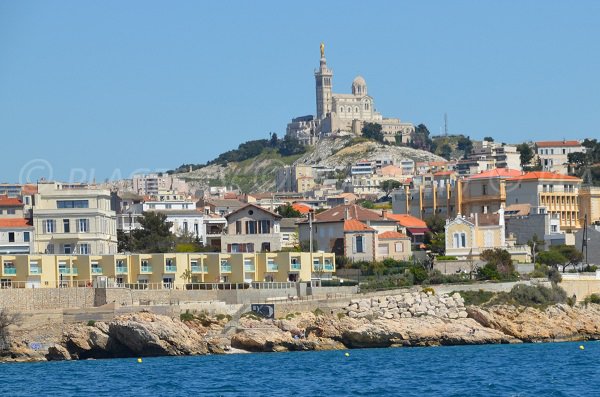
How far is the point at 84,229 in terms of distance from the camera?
74.0m

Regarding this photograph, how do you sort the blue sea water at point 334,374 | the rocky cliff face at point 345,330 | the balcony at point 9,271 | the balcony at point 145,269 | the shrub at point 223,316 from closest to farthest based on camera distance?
1. the blue sea water at point 334,374
2. the rocky cliff face at point 345,330
3. the shrub at point 223,316
4. the balcony at point 9,271
5. the balcony at point 145,269

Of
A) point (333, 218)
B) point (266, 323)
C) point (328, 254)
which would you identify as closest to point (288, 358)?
point (266, 323)

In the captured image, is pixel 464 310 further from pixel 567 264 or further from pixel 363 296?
pixel 567 264

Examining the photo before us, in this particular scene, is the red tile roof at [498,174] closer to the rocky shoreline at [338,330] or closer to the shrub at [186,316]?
the rocky shoreline at [338,330]

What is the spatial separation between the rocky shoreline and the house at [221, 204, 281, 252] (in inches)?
506

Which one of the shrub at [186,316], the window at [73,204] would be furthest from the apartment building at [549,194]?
the shrub at [186,316]

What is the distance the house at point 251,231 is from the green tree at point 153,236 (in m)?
3.15

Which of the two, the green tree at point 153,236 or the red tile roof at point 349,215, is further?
the red tile roof at point 349,215

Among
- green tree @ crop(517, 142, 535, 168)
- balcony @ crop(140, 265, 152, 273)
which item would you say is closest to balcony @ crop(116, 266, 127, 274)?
balcony @ crop(140, 265, 152, 273)

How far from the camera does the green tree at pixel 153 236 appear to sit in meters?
80.4

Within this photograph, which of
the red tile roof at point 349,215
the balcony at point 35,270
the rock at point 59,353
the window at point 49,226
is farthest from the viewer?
the red tile roof at point 349,215

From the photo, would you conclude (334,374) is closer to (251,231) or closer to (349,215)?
(251,231)

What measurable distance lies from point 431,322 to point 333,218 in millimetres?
18036

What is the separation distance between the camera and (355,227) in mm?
81125
